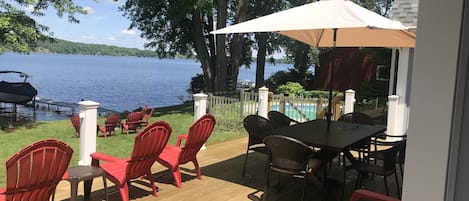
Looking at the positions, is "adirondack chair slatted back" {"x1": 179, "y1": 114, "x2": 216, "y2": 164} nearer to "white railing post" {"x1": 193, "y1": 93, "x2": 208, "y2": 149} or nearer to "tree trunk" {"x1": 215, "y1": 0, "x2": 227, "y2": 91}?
"white railing post" {"x1": 193, "y1": 93, "x2": 208, "y2": 149}

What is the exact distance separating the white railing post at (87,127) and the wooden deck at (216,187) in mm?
386

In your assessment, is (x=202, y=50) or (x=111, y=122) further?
(x=202, y=50)

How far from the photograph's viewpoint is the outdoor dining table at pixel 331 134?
413 cm

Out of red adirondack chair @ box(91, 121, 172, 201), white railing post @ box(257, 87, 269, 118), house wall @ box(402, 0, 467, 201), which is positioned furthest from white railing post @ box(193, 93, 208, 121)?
house wall @ box(402, 0, 467, 201)

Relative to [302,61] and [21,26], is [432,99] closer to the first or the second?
[21,26]

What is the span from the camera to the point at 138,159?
401 cm

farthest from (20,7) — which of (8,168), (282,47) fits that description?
(282,47)

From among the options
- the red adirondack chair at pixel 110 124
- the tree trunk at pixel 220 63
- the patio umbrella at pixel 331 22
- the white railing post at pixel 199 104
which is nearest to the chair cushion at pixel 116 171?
the patio umbrella at pixel 331 22

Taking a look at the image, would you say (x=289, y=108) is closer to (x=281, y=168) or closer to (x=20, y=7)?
(x=281, y=168)

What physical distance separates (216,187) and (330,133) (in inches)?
62.8

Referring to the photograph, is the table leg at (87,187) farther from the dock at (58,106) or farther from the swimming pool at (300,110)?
the dock at (58,106)

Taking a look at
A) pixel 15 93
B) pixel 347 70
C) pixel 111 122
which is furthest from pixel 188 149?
pixel 347 70

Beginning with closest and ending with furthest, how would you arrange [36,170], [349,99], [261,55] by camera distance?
[36,170], [349,99], [261,55]

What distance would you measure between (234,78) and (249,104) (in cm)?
893
